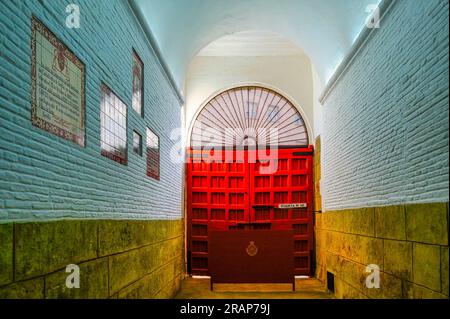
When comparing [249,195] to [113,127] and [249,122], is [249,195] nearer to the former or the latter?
[249,122]

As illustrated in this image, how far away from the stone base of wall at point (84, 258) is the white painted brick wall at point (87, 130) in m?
0.11

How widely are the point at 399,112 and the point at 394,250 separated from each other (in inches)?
51.6

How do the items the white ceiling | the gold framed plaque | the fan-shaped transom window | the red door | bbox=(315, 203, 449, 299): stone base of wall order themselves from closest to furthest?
the gold framed plaque
bbox=(315, 203, 449, 299): stone base of wall
the white ceiling
the red door
the fan-shaped transom window

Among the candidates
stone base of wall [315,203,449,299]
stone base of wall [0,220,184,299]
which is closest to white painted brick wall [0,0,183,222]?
stone base of wall [0,220,184,299]

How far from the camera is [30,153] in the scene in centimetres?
277

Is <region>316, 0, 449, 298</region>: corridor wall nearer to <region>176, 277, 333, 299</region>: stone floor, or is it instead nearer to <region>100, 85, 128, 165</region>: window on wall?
<region>176, 277, 333, 299</region>: stone floor

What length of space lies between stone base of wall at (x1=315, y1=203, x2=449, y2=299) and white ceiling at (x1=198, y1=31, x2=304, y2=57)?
425 cm

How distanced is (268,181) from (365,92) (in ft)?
16.1

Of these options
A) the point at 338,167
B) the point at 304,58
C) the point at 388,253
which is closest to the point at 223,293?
the point at 338,167

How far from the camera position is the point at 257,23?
8336 mm

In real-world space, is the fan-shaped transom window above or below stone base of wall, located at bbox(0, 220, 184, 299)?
Answer: above

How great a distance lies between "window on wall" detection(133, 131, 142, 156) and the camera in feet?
17.7

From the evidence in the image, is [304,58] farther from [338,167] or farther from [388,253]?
[388,253]

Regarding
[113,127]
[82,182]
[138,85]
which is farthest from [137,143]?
[82,182]
